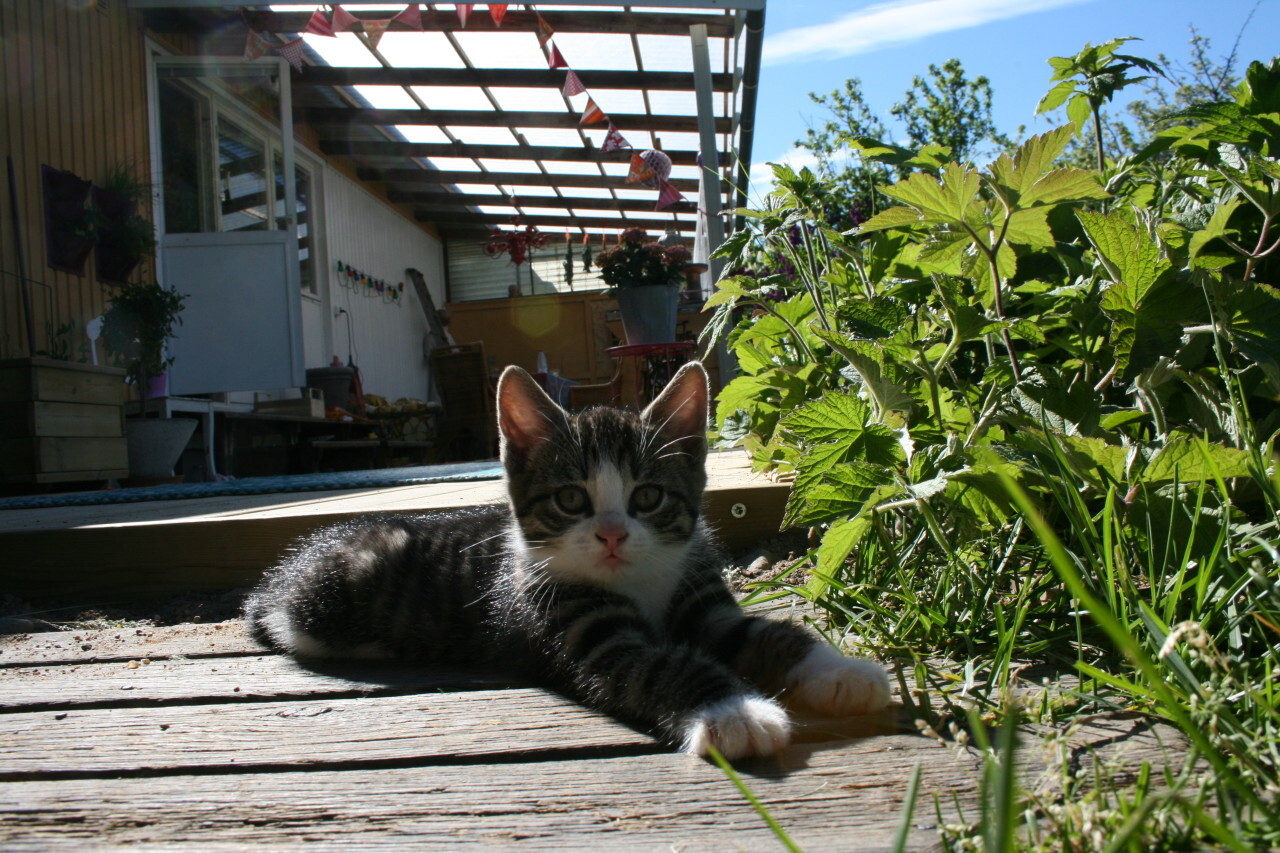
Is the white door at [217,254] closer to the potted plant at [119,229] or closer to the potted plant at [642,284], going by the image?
the potted plant at [119,229]

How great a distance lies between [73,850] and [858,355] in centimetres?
129

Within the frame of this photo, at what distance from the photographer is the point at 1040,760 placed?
99 centimetres

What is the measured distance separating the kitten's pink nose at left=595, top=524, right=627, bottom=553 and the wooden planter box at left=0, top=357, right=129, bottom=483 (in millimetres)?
5210

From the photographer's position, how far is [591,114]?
9.96 meters

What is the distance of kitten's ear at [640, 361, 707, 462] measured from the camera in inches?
81.1

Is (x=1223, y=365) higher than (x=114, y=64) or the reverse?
the reverse

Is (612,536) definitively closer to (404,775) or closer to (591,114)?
(404,775)

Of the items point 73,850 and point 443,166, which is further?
point 443,166

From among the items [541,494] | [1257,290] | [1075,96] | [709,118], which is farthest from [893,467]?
[709,118]

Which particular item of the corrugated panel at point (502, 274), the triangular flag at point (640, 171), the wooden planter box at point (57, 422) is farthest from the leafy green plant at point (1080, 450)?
the corrugated panel at point (502, 274)

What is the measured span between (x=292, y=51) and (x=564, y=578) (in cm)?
854

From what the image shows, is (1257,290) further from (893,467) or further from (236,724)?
(236,724)

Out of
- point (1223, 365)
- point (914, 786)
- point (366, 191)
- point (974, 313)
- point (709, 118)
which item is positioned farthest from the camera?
point (366, 191)

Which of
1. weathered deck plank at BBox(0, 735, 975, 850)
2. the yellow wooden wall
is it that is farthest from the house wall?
weathered deck plank at BBox(0, 735, 975, 850)
